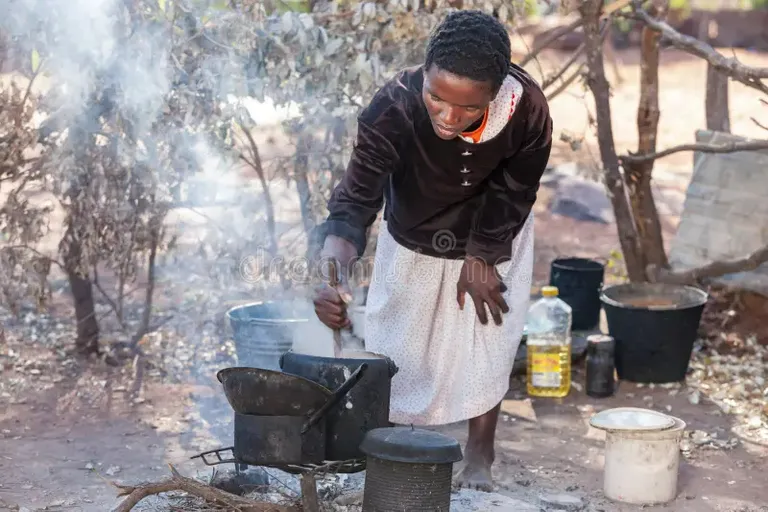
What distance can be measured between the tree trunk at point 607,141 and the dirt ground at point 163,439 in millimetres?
960

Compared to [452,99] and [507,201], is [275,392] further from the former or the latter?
[507,201]

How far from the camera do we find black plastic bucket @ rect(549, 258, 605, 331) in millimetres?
6305

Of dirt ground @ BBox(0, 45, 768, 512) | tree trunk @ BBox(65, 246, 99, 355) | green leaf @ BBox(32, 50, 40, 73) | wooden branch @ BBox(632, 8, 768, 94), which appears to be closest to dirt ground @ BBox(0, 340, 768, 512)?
dirt ground @ BBox(0, 45, 768, 512)

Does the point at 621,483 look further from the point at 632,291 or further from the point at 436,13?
the point at 436,13

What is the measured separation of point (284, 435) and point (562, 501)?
1.52 meters

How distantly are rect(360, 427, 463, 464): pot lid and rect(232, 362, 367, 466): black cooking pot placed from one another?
0.18 metres

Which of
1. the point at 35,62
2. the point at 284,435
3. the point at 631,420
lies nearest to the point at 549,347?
the point at 631,420

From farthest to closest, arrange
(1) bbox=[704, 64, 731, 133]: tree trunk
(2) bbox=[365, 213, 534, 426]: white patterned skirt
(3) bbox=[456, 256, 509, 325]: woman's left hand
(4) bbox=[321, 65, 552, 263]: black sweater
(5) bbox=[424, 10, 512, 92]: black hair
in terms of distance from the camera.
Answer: (1) bbox=[704, 64, 731, 133]: tree trunk → (2) bbox=[365, 213, 534, 426]: white patterned skirt → (3) bbox=[456, 256, 509, 325]: woman's left hand → (4) bbox=[321, 65, 552, 263]: black sweater → (5) bbox=[424, 10, 512, 92]: black hair

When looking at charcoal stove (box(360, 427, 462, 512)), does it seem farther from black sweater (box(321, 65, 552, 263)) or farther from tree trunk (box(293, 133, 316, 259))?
tree trunk (box(293, 133, 316, 259))

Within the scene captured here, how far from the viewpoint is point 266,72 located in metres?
5.29

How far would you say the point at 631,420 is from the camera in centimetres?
419

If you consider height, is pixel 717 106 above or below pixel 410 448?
above

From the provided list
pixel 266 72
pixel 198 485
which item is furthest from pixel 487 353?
pixel 266 72

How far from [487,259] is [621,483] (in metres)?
1.14
